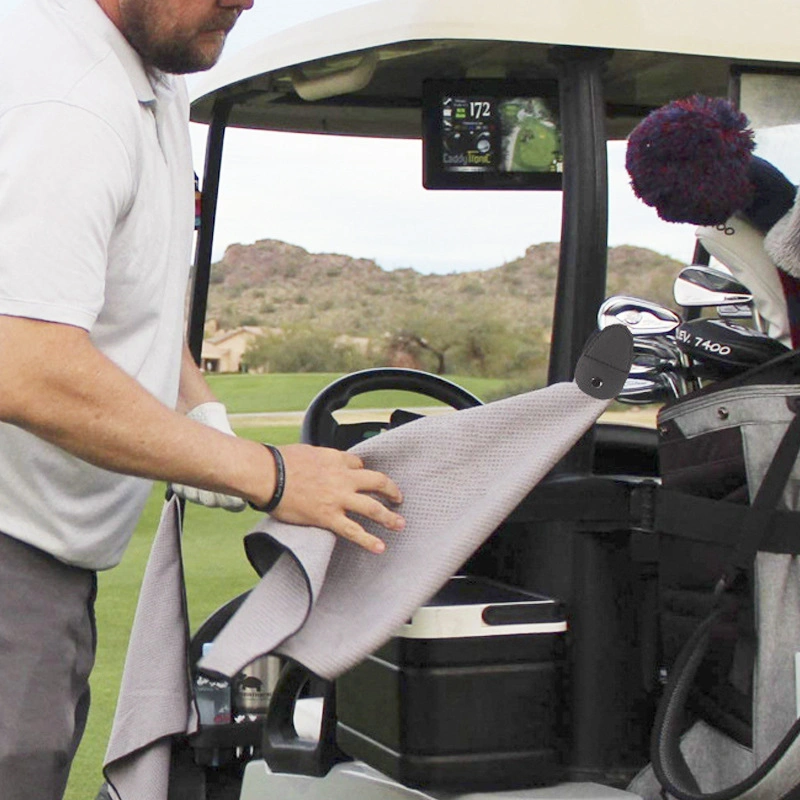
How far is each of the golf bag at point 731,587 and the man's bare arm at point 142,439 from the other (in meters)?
0.33

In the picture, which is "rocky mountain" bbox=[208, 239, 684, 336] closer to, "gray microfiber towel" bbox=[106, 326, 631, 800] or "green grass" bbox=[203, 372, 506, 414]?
"green grass" bbox=[203, 372, 506, 414]

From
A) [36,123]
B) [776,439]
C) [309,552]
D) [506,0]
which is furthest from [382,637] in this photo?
[506,0]

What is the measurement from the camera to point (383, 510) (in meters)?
1.55

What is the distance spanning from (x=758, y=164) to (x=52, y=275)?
79 centimetres

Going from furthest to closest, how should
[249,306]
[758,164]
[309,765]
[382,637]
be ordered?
[249,306] → [309,765] → [758,164] → [382,637]

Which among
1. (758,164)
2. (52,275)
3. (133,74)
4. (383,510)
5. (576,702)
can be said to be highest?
(133,74)

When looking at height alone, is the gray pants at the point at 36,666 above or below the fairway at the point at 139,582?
above

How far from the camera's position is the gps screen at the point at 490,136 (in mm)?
2102

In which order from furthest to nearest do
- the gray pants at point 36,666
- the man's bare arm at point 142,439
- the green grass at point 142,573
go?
the green grass at point 142,573 < the gray pants at point 36,666 < the man's bare arm at point 142,439

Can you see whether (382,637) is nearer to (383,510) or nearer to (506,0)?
(383,510)

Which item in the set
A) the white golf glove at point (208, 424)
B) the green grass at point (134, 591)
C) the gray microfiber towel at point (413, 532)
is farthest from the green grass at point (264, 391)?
the gray microfiber towel at point (413, 532)

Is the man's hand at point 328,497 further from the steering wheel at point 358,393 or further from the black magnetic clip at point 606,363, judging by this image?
the steering wheel at point 358,393

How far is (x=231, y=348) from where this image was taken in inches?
984

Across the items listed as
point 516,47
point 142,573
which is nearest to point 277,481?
point 516,47
